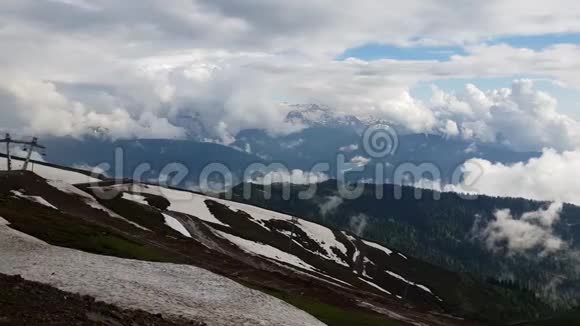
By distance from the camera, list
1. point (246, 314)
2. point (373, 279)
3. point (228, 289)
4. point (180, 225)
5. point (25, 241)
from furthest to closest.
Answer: point (373, 279), point (180, 225), point (25, 241), point (228, 289), point (246, 314)

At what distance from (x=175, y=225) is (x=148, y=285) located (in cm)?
9823

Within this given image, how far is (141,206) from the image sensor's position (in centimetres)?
14625

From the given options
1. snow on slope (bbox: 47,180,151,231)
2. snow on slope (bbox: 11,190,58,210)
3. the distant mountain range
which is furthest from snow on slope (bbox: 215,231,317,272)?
snow on slope (bbox: 11,190,58,210)

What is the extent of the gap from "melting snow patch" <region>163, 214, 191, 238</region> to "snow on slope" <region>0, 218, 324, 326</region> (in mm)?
77663

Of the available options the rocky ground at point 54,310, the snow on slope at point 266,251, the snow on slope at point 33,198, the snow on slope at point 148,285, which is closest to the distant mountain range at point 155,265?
the snow on slope at point 148,285

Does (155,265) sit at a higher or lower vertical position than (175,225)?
higher

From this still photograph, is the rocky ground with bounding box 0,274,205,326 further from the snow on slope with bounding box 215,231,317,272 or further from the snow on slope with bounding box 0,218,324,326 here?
the snow on slope with bounding box 215,231,317,272

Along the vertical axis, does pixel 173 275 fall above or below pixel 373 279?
above

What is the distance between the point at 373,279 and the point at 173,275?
142960 mm

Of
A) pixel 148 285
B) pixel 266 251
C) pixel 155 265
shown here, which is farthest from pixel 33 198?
pixel 148 285

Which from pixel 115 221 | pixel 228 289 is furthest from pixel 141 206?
pixel 228 289

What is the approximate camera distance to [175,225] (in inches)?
5379

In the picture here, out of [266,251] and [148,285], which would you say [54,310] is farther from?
[266,251]

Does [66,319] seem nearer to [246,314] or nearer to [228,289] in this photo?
[246,314]
